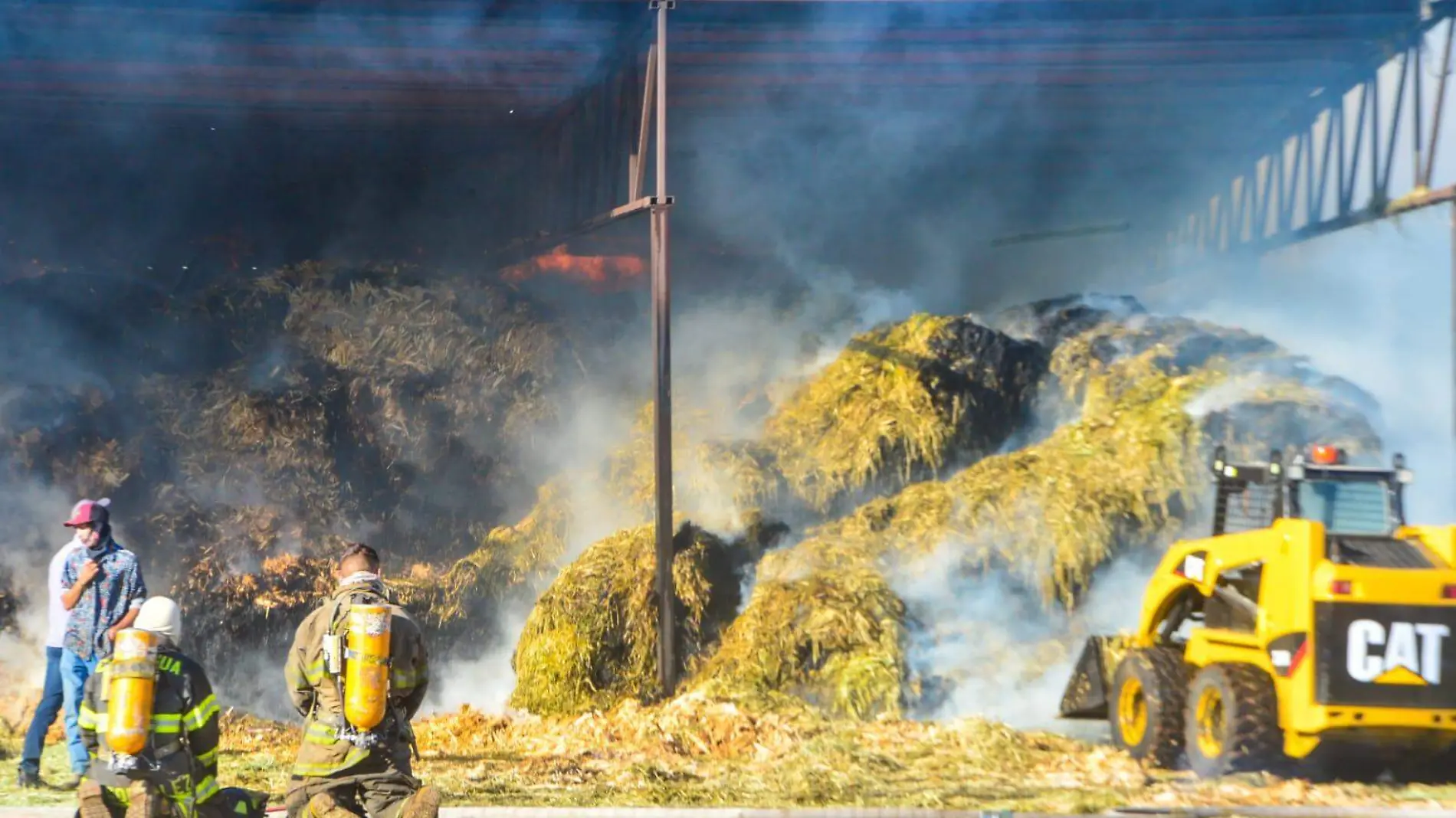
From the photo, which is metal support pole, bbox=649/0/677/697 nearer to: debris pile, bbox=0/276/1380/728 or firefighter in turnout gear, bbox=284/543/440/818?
debris pile, bbox=0/276/1380/728

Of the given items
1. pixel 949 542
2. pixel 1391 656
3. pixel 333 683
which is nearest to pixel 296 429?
pixel 949 542

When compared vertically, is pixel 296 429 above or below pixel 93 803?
above

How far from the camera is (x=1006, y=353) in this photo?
11648mm

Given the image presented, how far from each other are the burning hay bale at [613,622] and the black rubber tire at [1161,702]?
9.67 feet

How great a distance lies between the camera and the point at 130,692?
5242 mm

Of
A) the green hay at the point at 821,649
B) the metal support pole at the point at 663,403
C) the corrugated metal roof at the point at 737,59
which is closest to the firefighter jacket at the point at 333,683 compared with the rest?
the green hay at the point at 821,649

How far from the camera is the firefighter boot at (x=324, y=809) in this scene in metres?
5.66

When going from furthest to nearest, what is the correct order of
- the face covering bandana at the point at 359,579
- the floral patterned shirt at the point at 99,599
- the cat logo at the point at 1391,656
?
1. the floral patterned shirt at the point at 99,599
2. the cat logo at the point at 1391,656
3. the face covering bandana at the point at 359,579

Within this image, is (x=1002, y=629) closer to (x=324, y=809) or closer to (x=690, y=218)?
(x=690, y=218)

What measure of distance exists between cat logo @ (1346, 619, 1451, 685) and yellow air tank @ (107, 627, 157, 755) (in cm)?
566

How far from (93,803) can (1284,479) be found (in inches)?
245

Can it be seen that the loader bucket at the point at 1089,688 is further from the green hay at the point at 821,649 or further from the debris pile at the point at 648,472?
the green hay at the point at 821,649

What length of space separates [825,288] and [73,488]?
20.6ft

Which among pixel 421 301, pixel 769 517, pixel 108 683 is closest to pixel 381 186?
pixel 421 301
